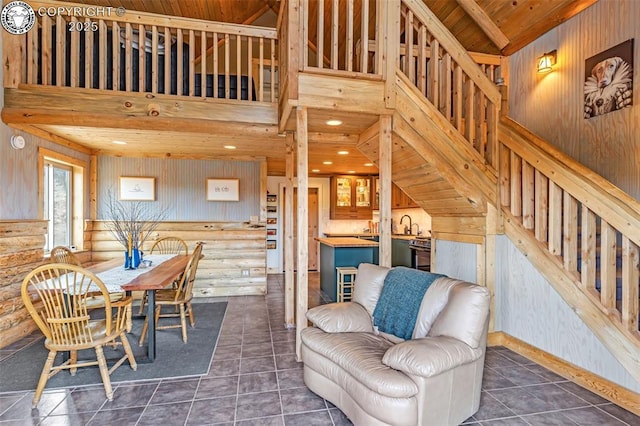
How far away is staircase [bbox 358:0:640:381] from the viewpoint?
2611mm

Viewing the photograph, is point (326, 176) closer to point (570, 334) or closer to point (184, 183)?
point (184, 183)

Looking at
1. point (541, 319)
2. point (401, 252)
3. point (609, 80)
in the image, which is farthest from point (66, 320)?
point (401, 252)

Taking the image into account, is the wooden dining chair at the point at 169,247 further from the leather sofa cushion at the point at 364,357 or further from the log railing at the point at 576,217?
the log railing at the point at 576,217

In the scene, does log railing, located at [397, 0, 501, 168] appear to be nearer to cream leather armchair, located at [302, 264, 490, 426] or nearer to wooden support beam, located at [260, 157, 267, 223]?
cream leather armchair, located at [302, 264, 490, 426]

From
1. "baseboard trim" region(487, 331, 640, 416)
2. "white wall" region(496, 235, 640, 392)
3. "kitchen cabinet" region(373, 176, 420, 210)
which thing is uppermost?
"kitchen cabinet" region(373, 176, 420, 210)

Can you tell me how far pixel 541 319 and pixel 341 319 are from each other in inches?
74.5

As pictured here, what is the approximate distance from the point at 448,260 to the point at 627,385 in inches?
71.9

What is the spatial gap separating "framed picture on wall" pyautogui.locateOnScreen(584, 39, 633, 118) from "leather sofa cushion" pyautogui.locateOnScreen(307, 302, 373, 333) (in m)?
3.18

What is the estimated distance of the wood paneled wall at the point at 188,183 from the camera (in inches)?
212

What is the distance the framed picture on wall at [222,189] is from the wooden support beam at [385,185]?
10.5 ft

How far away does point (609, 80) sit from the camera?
3275 millimetres

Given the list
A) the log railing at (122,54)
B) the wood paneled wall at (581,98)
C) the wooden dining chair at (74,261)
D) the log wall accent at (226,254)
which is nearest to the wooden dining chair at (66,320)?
the wooden dining chair at (74,261)

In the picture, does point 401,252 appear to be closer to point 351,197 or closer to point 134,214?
point 351,197

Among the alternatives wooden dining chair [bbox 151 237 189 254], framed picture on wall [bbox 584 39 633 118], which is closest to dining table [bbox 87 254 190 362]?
wooden dining chair [bbox 151 237 189 254]
